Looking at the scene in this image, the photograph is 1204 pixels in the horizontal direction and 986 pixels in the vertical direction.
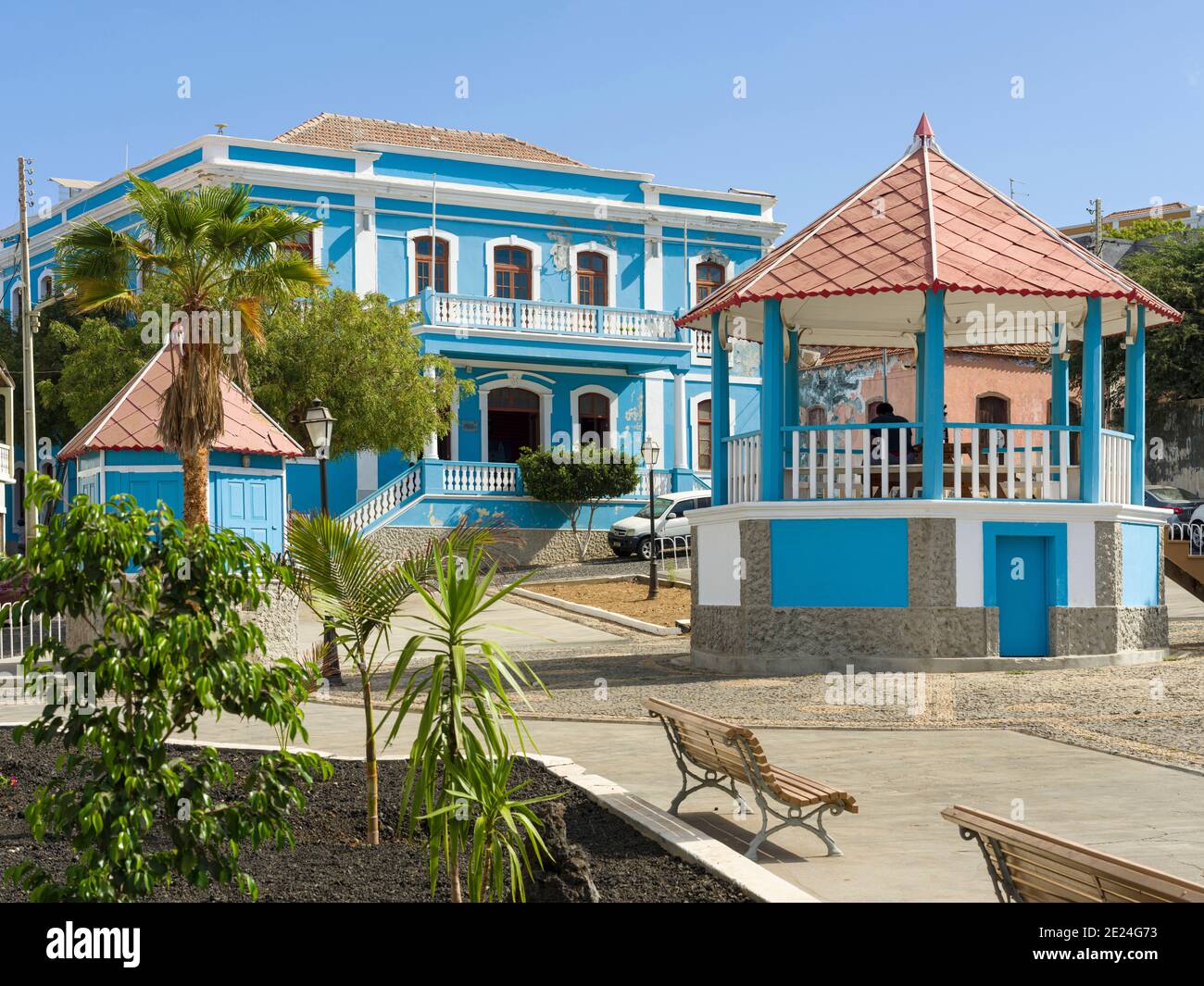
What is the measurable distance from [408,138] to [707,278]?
9.09 metres

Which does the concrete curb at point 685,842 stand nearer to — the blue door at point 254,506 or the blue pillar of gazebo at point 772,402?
the blue pillar of gazebo at point 772,402

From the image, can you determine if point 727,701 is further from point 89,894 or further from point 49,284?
point 49,284

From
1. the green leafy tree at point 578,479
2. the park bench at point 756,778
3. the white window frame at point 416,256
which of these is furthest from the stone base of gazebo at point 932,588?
the white window frame at point 416,256

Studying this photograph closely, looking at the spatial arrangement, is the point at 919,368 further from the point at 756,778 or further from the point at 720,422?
the point at 756,778

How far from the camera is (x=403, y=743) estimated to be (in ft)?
37.3

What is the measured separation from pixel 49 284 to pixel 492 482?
624 inches

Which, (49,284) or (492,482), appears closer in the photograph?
(492,482)

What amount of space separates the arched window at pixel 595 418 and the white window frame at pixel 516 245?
3023 millimetres

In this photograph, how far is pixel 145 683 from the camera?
552 cm

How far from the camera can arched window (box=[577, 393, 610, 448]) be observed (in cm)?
3825

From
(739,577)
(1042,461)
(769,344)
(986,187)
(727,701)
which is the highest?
(986,187)

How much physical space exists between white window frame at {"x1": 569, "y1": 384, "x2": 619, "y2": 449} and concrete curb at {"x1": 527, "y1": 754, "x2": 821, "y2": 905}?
28.8m
